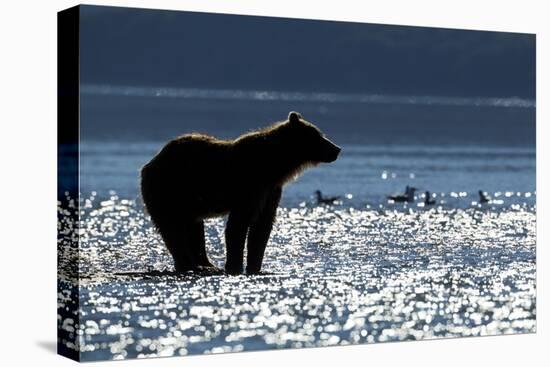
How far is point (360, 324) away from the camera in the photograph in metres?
12.4

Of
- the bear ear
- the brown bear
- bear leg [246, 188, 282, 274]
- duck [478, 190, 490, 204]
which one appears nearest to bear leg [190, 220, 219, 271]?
the brown bear

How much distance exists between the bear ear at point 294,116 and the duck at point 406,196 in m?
1.34

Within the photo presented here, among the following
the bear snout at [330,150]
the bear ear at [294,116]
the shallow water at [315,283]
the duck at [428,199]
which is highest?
the bear ear at [294,116]

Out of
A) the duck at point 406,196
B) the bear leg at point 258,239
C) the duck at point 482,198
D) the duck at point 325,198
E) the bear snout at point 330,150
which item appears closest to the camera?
the bear leg at point 258,239

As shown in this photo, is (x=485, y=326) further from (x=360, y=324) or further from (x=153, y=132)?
(x=153, y=132)

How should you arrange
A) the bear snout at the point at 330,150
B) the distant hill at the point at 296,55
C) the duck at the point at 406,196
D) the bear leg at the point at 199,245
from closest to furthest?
the distant hill at the point at 296,55 < the bear leg at the point at 199,245 < the bear snout at the point at 330,150 < the duck at the point at 406,196

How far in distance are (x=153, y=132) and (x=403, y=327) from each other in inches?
120

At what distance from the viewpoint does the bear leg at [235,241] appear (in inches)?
484

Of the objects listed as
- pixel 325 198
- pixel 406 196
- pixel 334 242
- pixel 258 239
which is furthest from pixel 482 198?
pixel 258 239

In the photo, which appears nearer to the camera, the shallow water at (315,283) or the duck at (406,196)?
the shallow water at (315,283)

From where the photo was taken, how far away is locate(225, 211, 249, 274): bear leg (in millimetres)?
12305

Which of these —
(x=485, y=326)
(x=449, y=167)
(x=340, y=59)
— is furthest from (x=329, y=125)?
(x=485, y=326)

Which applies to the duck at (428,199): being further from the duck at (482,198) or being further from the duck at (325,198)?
the duck at (325,198)

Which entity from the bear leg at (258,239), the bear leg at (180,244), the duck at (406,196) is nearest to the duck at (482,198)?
the duck at (406,196)
